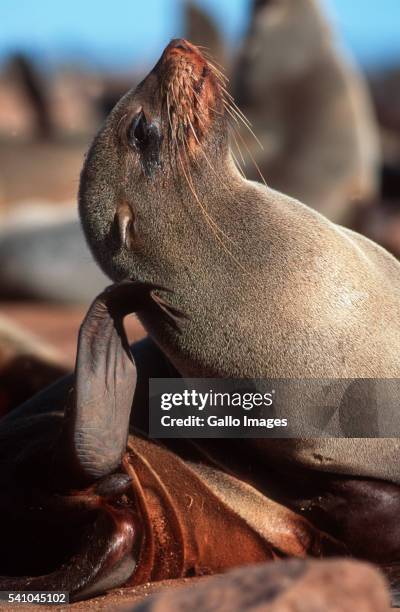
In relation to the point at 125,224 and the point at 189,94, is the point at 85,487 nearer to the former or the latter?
the point at 125,224

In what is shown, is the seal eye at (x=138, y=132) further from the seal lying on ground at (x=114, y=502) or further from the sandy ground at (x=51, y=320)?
the sandy ground at (x=51, y=320)

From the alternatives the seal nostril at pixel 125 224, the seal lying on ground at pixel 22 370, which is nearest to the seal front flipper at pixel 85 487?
the seal nostril at pixel 125 224

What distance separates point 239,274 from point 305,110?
28.4 feet

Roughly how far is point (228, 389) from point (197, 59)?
1.07 metres

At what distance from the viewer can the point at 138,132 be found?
13.1 feet

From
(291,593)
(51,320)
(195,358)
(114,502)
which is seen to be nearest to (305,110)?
(51,320)

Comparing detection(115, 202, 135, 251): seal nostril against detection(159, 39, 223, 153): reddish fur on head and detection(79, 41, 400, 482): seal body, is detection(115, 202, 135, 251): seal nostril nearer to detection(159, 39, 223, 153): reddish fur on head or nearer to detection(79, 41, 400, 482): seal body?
detection(79, 41, 400, 482): seal body

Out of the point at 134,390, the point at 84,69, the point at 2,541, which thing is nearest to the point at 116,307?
the point at 134,390

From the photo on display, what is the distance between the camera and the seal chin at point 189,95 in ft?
13.1

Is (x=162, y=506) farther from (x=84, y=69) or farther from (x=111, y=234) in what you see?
(x=84, y=69)

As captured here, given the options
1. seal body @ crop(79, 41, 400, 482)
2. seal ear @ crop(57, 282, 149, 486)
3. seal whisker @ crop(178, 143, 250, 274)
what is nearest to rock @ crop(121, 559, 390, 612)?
seal ear @ crop(57, 282, 149, 486)

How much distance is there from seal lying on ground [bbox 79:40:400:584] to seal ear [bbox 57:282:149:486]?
171 millimetres

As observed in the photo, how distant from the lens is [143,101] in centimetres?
407

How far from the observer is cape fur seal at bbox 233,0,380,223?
1202 centimetres
